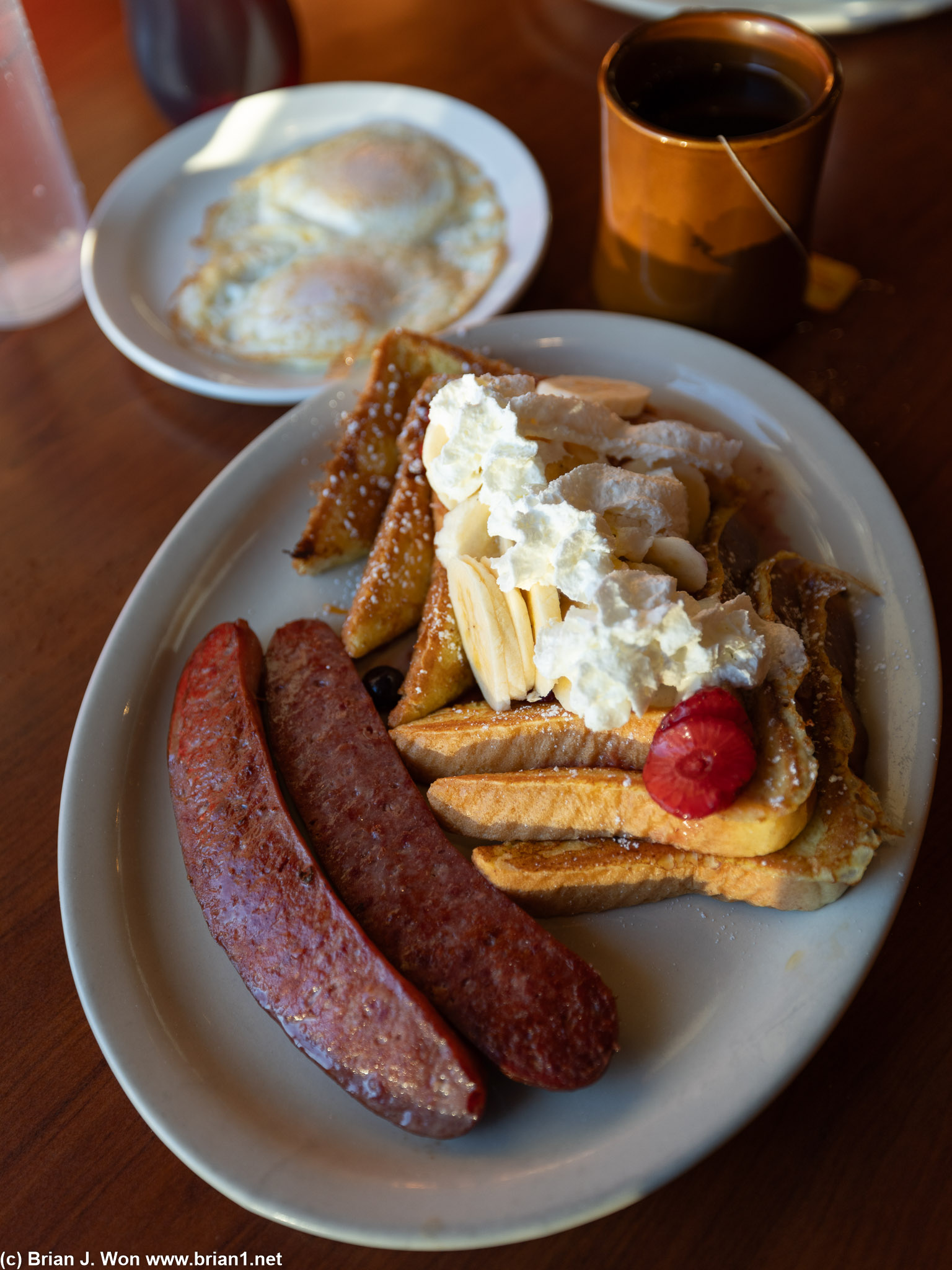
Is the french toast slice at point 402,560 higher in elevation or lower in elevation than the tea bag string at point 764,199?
lower

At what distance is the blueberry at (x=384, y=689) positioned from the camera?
4.32 ft

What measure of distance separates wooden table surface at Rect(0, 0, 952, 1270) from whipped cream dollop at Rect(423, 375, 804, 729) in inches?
15.6

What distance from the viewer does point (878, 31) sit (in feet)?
7.07

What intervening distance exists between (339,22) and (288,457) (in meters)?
1.59

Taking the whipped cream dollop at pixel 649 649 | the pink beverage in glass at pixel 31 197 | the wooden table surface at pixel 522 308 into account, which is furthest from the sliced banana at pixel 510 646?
the pink beverage in glass at pixel 31 197

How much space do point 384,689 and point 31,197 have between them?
4.22 ft

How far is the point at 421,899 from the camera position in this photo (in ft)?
3.47

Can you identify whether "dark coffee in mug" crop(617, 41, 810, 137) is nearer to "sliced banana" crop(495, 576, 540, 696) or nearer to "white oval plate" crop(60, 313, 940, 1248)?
"white oval plate" crop(60, 313, 940, 1248)

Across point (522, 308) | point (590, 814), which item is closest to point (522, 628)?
point (590, 814)

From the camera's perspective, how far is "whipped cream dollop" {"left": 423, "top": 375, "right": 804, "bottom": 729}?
1.07 m

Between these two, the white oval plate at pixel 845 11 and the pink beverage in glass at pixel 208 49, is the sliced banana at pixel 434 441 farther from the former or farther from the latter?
the white oval plate at pixel 845 11

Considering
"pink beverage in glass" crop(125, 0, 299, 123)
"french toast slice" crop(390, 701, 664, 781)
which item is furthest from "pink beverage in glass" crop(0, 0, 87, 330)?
"french toast slice" crop(390, 701, 664, 781)

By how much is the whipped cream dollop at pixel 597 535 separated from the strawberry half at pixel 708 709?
3 cm

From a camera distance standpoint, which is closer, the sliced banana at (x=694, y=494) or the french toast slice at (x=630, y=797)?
the french toast slice at (x=630, y=797)
